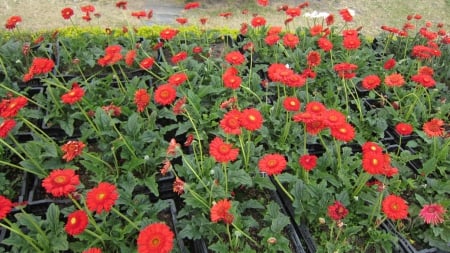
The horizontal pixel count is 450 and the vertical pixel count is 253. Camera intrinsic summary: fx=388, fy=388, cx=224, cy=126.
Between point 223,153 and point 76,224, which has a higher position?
point 223,153

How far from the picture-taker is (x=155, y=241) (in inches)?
76.2

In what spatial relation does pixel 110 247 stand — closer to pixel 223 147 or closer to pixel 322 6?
pixel 223 147

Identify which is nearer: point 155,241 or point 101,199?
point 155,241

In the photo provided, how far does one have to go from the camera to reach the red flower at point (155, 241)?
1903mm

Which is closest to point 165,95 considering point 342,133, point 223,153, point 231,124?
point 231,124

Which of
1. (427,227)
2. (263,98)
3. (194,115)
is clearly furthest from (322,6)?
(427,227)

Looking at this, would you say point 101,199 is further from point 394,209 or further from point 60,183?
point 394,209

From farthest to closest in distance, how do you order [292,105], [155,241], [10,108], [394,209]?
[292,105] → [10,108] → [394,209] → [155,241]

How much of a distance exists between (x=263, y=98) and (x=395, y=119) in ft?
4.05

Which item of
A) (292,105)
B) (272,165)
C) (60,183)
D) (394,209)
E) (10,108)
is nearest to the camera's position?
(60,183)

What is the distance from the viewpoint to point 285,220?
2492mm

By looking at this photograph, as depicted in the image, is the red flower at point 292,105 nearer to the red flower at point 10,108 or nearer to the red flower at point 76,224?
the red flower at point 76,224

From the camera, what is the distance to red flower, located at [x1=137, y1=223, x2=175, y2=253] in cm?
190

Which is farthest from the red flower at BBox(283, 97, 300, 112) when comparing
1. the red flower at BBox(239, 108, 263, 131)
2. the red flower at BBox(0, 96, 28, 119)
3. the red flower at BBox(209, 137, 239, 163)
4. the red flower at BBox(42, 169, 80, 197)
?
the red flower at BBox(0, 96, 28, 119)
